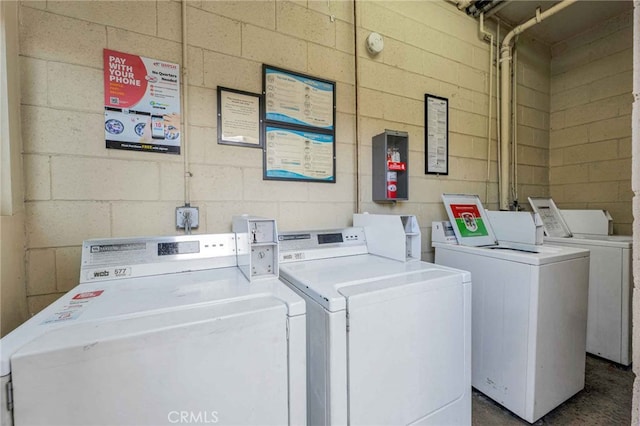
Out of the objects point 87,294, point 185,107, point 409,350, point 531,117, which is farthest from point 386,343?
point 531,117

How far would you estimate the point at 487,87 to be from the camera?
109 inches

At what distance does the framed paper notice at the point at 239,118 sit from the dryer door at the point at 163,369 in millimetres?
1102

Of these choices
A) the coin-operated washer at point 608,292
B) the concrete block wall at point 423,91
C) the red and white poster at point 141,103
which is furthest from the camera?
the concrete block wall at point 423,91

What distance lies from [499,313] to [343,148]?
1446 mm

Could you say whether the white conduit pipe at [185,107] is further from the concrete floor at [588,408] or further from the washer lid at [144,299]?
the concrete floor at [588,408]

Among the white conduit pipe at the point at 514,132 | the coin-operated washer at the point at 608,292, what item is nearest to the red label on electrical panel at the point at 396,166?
the coin-operated washer at the point at 608,292

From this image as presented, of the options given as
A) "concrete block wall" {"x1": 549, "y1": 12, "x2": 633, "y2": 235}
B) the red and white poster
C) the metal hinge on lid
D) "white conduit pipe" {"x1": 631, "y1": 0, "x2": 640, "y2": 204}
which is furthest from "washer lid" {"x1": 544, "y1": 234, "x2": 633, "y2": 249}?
the metal hinge on lid

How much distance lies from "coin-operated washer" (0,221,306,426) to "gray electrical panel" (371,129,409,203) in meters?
1.29

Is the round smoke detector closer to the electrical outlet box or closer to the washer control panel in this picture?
the washer control panel

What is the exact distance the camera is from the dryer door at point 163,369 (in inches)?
25.3

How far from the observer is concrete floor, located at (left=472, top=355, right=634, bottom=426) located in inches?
62.8

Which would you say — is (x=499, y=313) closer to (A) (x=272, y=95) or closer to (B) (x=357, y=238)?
(B) (x=357, y=238)

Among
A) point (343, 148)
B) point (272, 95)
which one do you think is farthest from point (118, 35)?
point (343, 148)

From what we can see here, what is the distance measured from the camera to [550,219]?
2.59 m
